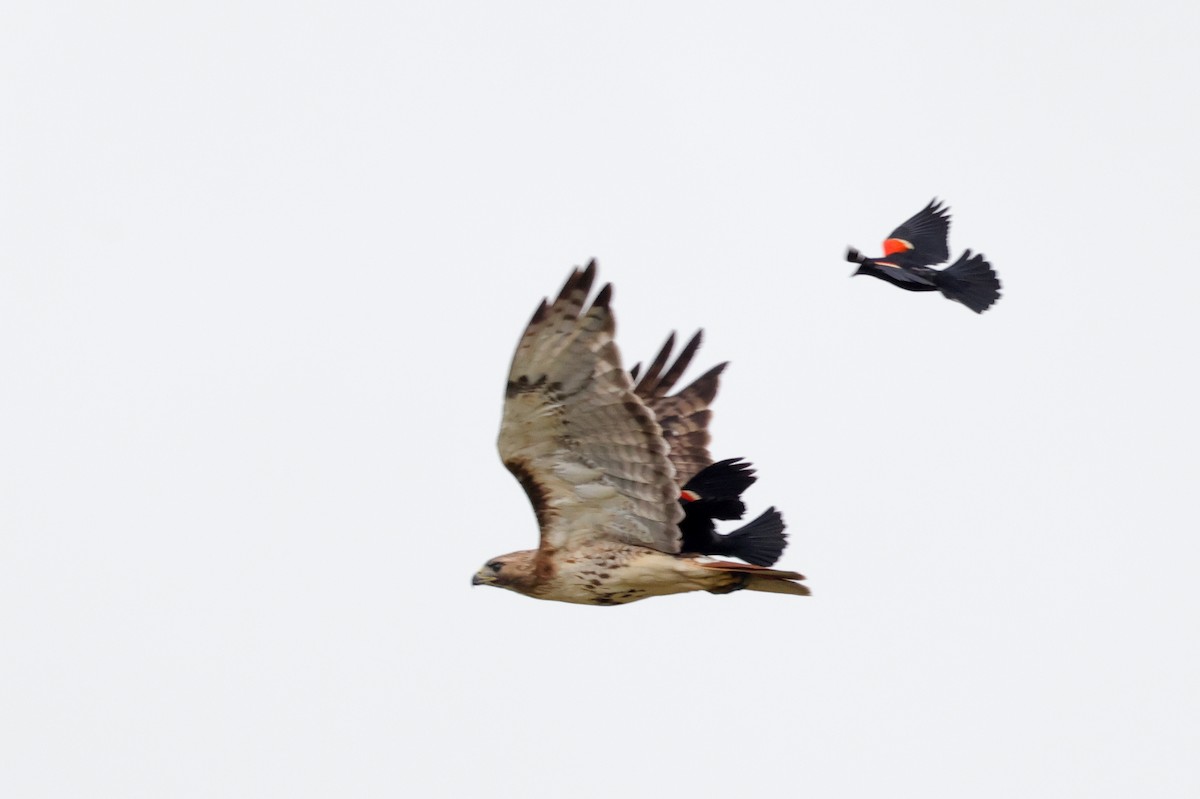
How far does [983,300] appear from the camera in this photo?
13844 millimetres

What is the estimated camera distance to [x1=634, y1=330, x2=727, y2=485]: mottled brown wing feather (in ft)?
47.0

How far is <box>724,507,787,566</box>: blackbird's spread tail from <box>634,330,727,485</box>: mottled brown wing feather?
1.09 metres

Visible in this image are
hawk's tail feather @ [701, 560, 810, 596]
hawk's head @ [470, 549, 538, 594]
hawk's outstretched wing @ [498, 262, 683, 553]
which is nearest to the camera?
hawk's outstretched wing @ [498, 262, 683, 553]

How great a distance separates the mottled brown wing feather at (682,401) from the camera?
563 inches

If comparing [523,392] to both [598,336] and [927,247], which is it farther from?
[927,247]

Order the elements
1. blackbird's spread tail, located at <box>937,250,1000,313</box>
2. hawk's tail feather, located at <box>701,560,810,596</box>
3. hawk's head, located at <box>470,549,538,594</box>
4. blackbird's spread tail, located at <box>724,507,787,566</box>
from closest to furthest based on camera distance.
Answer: hawk's tail feather, located at <box>701,560,810,596</box> → hawk's head, located at <box>470,549,538,594</box> → blackbird's spread tail, located at <box>724,507,787,566</box> → blackbird's spread tail, located at <box>937,250,1000,313</box>

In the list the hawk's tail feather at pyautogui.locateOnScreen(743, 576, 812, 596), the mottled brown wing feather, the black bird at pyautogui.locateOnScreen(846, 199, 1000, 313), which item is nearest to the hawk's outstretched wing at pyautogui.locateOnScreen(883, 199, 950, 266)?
the black bird at pyautogui.locateOnScreen(846, 199, 1000, 313)

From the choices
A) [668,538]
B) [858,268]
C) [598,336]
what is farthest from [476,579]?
[858,268]

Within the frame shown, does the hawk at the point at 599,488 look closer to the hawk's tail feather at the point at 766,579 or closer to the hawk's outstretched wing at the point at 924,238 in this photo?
the hawk's tail feather at the point at 766,579

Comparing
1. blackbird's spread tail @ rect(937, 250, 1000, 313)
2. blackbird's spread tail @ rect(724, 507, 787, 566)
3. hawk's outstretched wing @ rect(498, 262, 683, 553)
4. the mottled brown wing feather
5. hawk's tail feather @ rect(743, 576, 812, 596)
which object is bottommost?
hawk's tail feather @ rect(743, 576, 812, 596)

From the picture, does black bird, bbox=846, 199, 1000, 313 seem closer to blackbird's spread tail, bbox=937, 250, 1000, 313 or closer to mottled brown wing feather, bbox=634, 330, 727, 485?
blackbird's spread tail, bbox=937, 250, 1000, 313

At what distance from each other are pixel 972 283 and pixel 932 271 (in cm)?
37

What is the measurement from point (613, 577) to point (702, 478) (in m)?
1.34

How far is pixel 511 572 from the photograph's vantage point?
41.9ft
